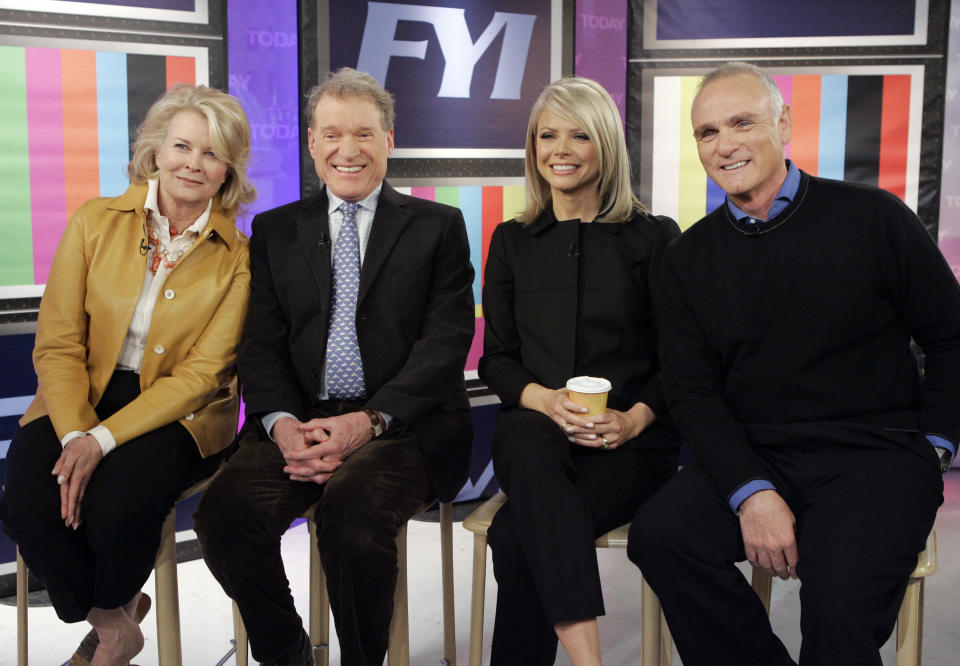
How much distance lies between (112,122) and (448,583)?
207 cm

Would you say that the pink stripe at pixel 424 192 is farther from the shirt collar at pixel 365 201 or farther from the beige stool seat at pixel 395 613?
the beige stool seat at pixel 395 613

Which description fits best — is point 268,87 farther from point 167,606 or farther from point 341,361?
point 167,606

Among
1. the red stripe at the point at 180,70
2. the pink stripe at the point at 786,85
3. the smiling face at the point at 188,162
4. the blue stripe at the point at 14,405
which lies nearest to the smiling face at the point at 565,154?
the smiling face at the point at 188,162

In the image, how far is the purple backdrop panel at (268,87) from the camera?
3.75m

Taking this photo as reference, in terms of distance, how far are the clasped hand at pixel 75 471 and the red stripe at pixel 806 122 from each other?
134 inches

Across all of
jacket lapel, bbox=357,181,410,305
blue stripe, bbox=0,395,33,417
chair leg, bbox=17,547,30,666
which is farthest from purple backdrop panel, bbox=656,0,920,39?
chair leg, bbox=17,547,30,666

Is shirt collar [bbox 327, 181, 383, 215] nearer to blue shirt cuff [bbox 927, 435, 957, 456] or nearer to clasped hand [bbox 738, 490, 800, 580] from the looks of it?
clasped hand [bbox 738, 490, 800, 580]

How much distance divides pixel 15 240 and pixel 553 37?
2.33 m

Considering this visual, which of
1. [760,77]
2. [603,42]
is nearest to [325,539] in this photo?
[760,77]

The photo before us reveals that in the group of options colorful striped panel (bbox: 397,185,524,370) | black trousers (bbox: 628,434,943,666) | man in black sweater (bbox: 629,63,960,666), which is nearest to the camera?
black trousers (bbox: 628,434,943,666)

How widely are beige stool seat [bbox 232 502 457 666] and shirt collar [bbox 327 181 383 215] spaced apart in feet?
2.82

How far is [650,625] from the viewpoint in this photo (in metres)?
2.33

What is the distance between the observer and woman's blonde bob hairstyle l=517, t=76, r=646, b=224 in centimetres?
264

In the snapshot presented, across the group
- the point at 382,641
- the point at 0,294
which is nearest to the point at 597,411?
the point at 382,641
